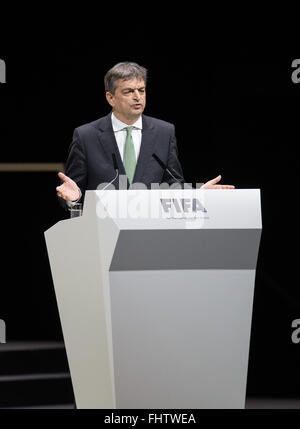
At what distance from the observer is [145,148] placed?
3.83 m

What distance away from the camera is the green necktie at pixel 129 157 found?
3.80 meters

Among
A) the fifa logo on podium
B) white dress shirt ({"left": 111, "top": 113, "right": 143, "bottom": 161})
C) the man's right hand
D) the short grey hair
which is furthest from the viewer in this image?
the fifa logo on podium

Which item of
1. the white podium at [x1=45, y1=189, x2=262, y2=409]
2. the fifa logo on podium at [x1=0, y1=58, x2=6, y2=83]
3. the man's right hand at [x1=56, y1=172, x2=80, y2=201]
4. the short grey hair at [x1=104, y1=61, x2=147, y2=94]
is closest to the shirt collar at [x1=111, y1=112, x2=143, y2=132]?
the short grey hair at [x1=104, y1=61, x2=147, y2=94]

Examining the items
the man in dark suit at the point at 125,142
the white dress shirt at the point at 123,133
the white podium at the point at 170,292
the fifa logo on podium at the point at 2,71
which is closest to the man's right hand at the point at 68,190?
the white podium at the point at 170,292

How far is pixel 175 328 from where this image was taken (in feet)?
10.6

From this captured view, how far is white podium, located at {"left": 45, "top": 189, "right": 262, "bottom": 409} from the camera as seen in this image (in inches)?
123

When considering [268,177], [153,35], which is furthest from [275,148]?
[153,35]

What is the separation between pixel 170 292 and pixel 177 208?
0.29 meters

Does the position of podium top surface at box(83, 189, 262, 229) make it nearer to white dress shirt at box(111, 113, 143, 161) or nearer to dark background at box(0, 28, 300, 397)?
white dress shirt at box(111, 113, 143, 161)

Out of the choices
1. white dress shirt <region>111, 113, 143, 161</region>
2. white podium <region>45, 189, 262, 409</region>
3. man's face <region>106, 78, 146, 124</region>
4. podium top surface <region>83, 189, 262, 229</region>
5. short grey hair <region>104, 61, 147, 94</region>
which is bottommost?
white podium <region>45, 189, 262, 409</region>

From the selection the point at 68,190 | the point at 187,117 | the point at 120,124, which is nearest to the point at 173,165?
the point at 120,124

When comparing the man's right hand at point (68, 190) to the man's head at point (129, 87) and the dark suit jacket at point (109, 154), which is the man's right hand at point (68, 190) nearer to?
the dark suit jacket at point (109, 154)

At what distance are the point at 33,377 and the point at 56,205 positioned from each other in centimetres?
130

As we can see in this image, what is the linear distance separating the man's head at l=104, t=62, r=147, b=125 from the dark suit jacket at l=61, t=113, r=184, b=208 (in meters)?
0.11
